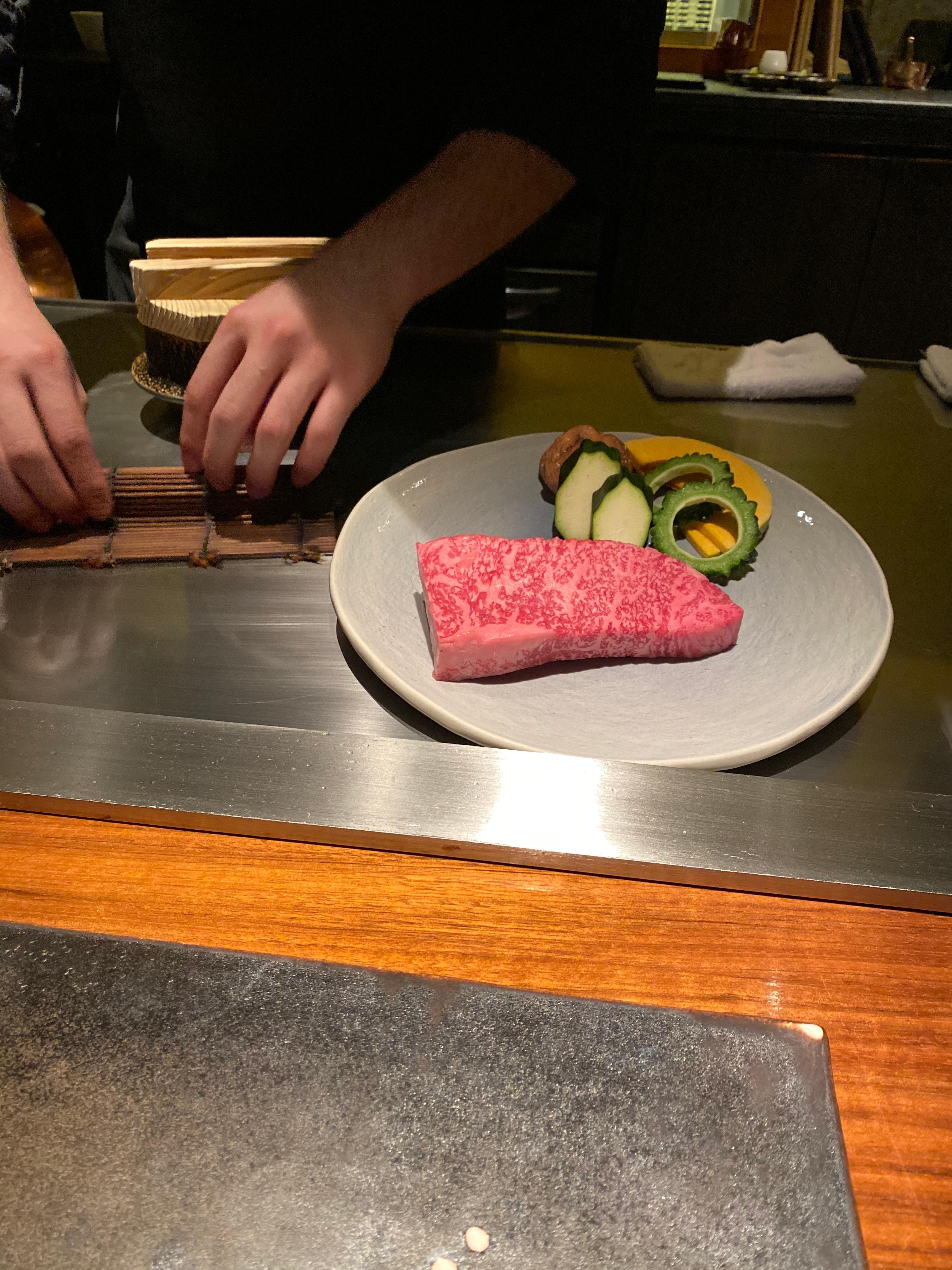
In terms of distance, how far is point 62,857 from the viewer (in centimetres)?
63

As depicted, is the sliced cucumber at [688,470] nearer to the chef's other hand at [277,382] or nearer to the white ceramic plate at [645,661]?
the white ceramic plate at [645,661]

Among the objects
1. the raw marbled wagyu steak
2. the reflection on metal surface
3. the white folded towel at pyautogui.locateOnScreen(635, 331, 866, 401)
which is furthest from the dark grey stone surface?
the white folded towel at pyautogui.locateOnScreen(635, 331, 866, 401)

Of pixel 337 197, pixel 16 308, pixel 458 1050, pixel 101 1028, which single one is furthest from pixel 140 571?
pixel 337 197

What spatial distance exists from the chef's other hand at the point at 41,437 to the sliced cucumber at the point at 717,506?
2.23 ft

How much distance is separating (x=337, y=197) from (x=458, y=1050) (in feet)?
5.16

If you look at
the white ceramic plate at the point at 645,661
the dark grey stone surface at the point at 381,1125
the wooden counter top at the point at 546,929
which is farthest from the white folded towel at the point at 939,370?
the dark grey stone surface at the point at 381,1125

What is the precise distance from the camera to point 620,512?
1.04 meters

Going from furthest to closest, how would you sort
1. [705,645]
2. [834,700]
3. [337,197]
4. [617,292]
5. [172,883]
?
[617,292], [337,197], [705,645], [834,700], [172,883]

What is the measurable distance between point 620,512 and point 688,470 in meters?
0.15

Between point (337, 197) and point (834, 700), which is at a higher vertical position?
point (337, 197)

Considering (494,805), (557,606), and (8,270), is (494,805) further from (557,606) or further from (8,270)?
Result: (8,270)

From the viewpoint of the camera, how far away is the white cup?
111 inches

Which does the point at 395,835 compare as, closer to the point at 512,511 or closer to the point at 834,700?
the point at 834,700

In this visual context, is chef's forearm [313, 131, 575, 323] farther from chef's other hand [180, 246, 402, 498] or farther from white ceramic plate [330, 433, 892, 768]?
white ceramic plate [330, 433, 892, 768]
